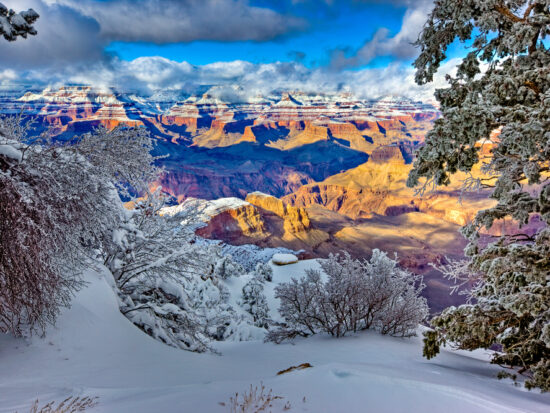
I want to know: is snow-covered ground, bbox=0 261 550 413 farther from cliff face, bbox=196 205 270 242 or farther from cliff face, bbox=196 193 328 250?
cliff face, bbox=196 205 270 242

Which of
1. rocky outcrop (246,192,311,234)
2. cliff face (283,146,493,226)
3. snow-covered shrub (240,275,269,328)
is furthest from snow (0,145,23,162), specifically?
cliff face (283,146,493,226)

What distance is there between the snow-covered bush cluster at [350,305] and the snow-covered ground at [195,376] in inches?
84.2

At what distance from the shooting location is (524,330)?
203 inches

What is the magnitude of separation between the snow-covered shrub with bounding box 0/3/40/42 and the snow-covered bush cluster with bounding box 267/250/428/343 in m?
10.0

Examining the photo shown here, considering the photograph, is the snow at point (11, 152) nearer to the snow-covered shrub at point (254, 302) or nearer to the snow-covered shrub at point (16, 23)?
the snow-covered shrub at point (16, 23)

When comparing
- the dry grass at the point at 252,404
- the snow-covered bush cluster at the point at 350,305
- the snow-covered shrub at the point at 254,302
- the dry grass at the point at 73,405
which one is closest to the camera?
the dry grass at the point at 73,405

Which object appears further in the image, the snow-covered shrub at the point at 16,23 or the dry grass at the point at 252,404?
the snow-covered shrub at the point at 16,23

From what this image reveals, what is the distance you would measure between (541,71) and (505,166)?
1324mm

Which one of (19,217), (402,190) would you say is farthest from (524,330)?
(402,190)

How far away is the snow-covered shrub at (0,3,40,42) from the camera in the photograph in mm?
3541

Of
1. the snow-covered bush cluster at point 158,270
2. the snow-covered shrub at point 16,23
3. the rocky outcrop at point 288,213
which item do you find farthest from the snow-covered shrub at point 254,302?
the rocky outcrop at point 288,213

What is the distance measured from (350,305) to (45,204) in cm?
945

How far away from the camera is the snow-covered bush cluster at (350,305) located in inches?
423

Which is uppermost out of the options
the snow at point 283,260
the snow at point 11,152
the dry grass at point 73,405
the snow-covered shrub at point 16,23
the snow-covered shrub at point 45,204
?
the snow-covered shrub at point 16,23
